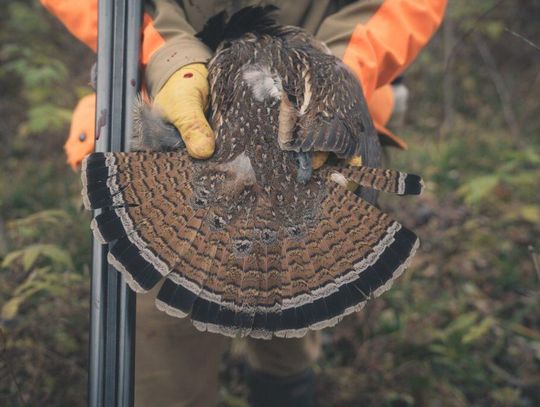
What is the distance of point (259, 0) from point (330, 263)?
1240 millimetres

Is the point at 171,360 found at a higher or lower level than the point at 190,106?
lower

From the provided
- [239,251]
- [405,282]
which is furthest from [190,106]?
[405,282]

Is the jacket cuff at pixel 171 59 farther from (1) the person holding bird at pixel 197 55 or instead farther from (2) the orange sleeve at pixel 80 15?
(2) the orange sleeve at pixel 80 15

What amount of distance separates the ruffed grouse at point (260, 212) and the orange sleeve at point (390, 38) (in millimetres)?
418

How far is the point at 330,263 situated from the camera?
1800mm

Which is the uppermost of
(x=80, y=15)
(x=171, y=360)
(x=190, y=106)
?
(x=80, y=15)

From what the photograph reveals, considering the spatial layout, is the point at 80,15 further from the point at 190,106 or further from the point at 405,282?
the point at 405,282

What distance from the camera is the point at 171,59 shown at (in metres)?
2.16

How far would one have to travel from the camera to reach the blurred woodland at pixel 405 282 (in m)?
3.10

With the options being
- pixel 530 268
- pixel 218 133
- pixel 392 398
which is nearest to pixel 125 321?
pixel 218 133

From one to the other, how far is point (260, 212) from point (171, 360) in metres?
0.99

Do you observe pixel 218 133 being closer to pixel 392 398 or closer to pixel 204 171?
pixel 204 171

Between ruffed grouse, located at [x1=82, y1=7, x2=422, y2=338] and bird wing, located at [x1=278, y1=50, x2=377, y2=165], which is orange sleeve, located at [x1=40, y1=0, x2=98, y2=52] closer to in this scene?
ruffed grouse, located at [x1=82, y1=7, x2=422, y2=338]

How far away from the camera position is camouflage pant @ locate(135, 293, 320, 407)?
7.99 ft
